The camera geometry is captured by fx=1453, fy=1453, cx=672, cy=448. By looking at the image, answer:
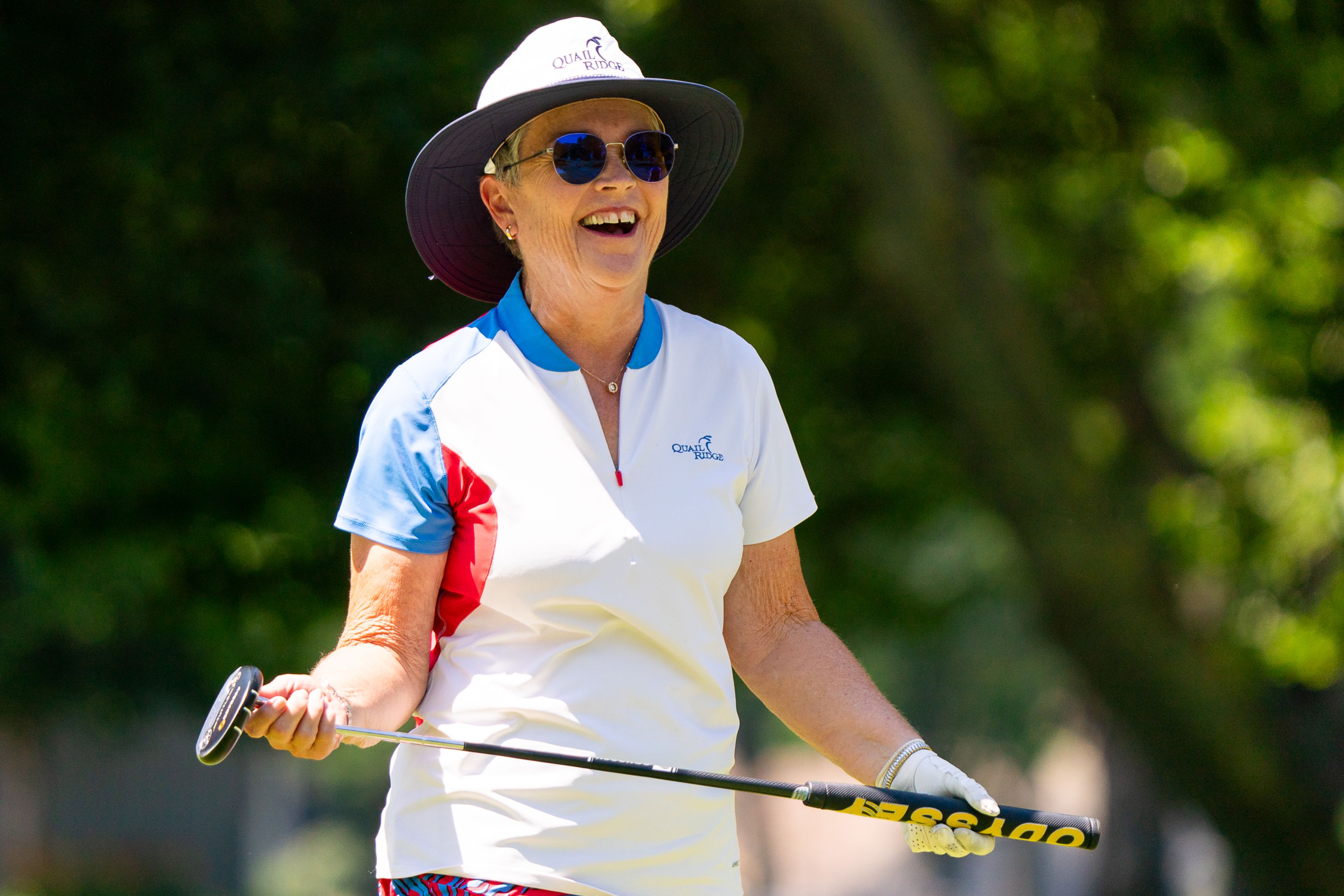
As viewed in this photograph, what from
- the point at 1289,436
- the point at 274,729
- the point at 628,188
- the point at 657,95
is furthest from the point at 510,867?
the point at 1289,436

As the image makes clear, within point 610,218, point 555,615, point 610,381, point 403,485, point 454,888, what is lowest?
point 454,888

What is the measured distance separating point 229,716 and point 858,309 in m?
8.20

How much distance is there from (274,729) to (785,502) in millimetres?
955

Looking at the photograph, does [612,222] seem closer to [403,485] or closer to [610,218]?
[610,218]

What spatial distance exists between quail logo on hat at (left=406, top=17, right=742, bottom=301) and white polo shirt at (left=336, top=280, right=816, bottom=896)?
394 millimetres

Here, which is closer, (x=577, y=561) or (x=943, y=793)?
(x=577, y=561)

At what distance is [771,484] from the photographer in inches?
98.8

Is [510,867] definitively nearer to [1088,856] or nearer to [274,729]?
[274,729]

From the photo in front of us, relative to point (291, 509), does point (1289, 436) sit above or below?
above

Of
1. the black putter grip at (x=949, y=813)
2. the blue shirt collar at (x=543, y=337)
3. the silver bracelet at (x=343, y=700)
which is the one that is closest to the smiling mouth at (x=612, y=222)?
the blue shirt collar at (x=543, y=337)

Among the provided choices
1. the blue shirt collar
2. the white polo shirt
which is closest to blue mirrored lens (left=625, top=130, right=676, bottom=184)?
the blue shirt collar

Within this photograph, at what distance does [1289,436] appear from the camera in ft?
31.8

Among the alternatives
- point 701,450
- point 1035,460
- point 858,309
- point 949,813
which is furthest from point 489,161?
point 858,309

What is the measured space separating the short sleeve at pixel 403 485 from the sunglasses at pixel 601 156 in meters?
0.46
